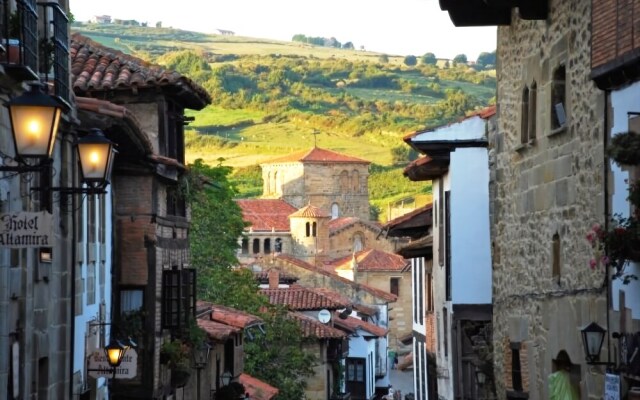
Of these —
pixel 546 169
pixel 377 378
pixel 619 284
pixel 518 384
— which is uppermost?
pixel 546 169

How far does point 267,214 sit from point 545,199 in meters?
135

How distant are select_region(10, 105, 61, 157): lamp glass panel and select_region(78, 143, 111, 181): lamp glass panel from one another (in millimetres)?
2746

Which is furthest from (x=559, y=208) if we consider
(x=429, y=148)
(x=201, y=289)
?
(x=201, y=289)

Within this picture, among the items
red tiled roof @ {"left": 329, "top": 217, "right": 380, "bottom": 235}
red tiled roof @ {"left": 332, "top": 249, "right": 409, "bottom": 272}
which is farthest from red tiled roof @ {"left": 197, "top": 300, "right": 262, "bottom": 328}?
red tiled roof @ {"left": 329, "top": 217, "right": 380, "bottom": 235}

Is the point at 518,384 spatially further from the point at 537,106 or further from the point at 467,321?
the point at 467,321

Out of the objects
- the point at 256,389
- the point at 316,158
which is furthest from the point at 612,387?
the point at 316,158

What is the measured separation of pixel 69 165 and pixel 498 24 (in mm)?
5479

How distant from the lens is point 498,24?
19234 mm

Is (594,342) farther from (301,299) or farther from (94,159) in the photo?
(301,299)

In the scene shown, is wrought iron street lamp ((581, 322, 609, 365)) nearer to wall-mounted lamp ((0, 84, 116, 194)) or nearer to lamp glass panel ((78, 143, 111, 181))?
lamp glass panel ((78, 143, 111, 181))

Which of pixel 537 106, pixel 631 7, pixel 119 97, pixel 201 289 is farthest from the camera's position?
pixel 201 289

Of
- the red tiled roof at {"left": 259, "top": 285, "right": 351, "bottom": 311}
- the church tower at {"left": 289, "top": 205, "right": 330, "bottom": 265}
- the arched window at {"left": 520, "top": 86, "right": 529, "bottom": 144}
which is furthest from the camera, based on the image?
the church tower at {"left": 289, "top": 205, "right": 330, "bottom": 265}

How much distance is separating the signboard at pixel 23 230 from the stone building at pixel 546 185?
5.14m

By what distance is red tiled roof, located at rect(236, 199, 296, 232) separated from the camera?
148500 mm
